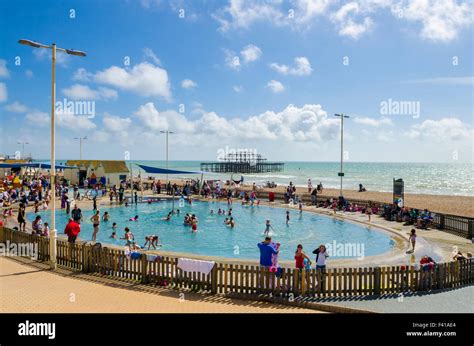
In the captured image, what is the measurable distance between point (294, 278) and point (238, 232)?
12203 mm

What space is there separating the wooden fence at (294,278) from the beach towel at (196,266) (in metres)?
0.11

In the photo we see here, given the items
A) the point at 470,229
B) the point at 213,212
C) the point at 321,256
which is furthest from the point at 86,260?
the point at 213,212

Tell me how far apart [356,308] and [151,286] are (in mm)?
5732

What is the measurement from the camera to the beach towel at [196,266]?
10250 mm

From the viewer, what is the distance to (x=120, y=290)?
1027cm

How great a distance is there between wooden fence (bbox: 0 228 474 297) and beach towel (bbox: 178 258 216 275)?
106 millimetres

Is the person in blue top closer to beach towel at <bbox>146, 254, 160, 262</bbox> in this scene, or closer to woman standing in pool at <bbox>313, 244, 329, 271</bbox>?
woman standing in pool at <bbox>313, 244, 329, 271</bbox>

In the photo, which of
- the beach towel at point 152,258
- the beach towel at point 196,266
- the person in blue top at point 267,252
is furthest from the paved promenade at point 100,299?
the person in blue top at point 267,252

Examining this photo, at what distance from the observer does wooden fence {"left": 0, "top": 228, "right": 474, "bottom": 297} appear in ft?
32.3

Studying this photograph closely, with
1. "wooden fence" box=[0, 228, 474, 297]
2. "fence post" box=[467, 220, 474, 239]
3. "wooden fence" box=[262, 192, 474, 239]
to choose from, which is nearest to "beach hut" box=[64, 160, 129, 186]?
"wooden fence" box=[0, 228, 474, 297]

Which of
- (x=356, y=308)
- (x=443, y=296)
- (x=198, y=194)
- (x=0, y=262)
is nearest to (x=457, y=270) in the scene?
(x=443, y=296)

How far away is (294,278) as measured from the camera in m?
9.81

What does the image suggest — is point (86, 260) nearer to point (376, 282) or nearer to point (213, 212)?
point (376, 282)

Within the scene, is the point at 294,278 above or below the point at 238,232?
above
